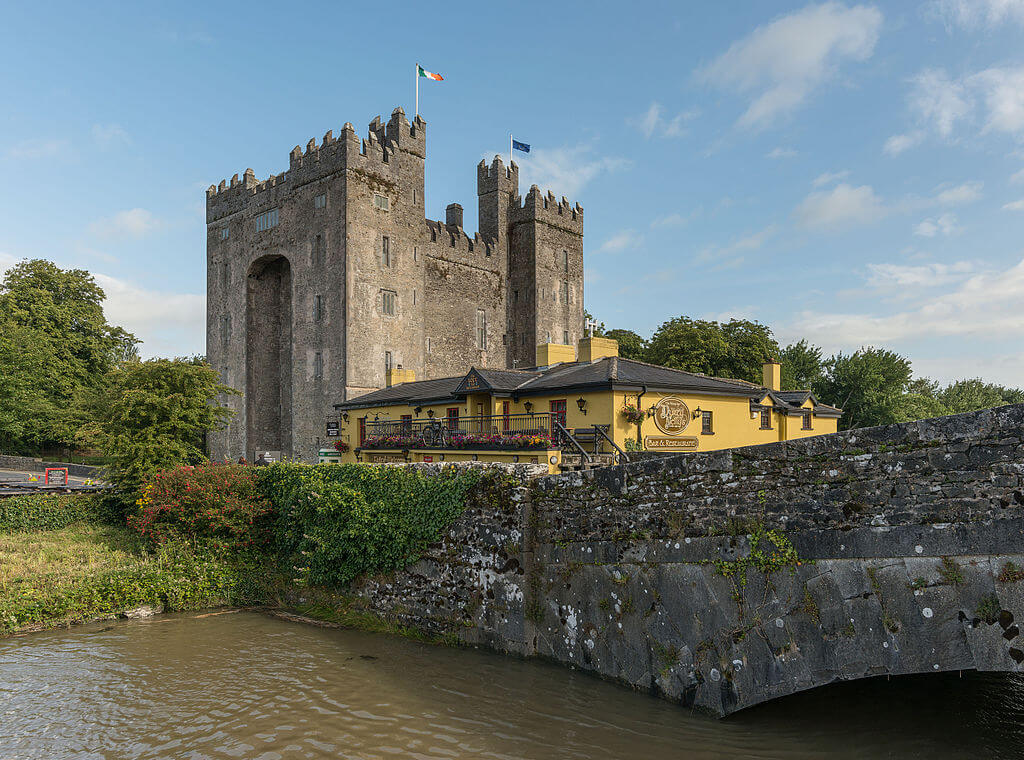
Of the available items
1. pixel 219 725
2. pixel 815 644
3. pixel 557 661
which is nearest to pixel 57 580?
pixel 219 725

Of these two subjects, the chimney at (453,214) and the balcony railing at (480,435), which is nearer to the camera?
the balcony railing at (480,435)

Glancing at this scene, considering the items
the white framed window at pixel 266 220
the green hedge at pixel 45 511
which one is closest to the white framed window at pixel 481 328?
the white framed window at pixel 266 220

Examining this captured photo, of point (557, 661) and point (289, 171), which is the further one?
point (289, 171)

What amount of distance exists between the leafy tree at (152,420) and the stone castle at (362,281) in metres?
13.8

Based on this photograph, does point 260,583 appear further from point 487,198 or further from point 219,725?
point 487,198

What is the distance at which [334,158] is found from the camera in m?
37.9

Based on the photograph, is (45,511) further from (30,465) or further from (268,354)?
(268,354)

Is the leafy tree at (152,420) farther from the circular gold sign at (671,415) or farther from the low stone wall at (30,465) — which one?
the low stone wall at (30,465)

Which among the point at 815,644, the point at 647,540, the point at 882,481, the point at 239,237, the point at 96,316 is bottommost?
the point at 815,644

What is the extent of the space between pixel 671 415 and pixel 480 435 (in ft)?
21.2

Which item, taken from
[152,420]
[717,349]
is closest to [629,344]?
[717,349]

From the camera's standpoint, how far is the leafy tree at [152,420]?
68.3ft

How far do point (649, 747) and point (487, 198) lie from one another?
46.4m

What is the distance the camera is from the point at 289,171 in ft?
135
